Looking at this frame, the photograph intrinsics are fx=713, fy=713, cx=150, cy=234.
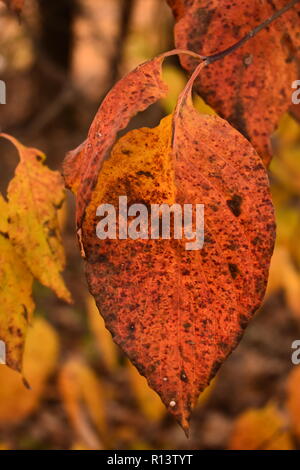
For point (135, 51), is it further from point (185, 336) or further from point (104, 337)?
point (185, 336)

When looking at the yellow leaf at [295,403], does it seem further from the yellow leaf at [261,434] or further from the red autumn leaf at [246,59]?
the red autumn leaf at [246,59]

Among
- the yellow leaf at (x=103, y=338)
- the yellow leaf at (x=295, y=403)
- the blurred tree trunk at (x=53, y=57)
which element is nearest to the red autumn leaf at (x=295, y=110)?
the yellow leaf at (x=295, y=403)

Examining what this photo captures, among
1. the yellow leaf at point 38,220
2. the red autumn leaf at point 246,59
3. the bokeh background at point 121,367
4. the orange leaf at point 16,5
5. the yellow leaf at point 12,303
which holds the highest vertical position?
the orange leaf at point 16,5

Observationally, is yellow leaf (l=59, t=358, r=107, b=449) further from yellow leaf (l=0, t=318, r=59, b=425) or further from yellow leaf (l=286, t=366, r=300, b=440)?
yellow leaf (l=286, t=366, r=300, b=440)

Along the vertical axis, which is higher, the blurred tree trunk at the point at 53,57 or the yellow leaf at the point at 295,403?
the blurred tree trunk at the point at 53,57

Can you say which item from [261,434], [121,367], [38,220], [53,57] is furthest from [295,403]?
[53,57]

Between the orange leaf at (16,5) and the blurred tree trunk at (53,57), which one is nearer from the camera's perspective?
the orange leaf at (16,5)
